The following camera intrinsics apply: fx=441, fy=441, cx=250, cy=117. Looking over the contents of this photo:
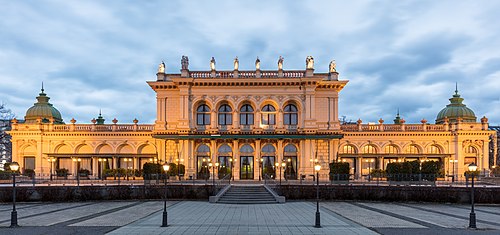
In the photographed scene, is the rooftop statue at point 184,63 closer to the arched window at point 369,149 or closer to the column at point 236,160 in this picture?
the column at point 236,160

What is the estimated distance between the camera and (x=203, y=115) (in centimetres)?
6009

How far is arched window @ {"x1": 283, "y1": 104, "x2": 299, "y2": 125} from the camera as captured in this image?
59531mm

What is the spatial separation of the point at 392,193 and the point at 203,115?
97.8 feet

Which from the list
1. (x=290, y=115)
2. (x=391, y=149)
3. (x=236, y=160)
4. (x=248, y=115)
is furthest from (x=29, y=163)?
(x=391, y=149)

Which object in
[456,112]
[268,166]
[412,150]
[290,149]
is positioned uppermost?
[456,112]

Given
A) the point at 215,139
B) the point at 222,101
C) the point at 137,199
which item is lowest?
the point at 137,199

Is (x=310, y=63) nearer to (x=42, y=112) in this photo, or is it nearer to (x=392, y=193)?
(x=392, y=193)

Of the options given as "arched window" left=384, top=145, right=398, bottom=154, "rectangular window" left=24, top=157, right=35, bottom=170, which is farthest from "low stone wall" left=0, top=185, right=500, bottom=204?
"rectangular window" left=24, top=157, right=35, bottom=170

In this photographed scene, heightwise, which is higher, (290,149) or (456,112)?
(456,112)

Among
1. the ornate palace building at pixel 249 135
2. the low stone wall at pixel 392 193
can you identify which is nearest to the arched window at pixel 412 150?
the ornate palace building at pixel 249 135

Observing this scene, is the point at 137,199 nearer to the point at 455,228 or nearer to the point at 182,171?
the point at 182,171

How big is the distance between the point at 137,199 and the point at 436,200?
25.2m

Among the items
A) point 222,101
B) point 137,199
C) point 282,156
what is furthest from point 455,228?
point 222,101

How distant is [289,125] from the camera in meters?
59.2
